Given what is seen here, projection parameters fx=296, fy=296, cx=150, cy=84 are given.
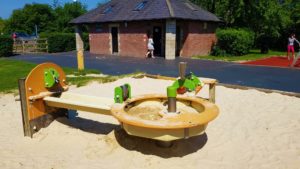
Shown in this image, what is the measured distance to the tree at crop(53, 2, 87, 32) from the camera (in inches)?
2018

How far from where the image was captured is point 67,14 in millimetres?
55031

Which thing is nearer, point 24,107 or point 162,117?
point 162,117

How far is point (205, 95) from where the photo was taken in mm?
8688

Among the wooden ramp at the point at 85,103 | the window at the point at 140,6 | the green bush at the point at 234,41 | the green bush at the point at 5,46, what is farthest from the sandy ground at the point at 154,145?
the green bush at the point at 5,46

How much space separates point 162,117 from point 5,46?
75.6ft

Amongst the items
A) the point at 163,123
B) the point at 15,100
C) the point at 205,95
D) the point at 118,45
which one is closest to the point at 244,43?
the point at 118,45

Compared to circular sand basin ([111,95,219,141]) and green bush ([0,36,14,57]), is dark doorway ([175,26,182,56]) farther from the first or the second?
circular sand basin ([111,95,219,141])

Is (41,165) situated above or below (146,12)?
below

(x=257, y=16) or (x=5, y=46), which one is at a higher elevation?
(x=257, y=16)

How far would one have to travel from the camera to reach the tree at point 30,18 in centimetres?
6069

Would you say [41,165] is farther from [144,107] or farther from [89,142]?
[144,107]

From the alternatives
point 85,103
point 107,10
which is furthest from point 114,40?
point 85,103

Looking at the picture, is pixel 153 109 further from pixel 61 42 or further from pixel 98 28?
pixel 61 42

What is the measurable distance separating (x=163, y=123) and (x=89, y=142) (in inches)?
67.5
